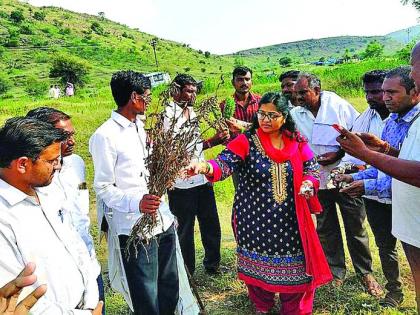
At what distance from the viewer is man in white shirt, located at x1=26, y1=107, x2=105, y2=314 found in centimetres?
261

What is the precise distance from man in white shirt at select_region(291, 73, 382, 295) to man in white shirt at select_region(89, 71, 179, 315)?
1.61m

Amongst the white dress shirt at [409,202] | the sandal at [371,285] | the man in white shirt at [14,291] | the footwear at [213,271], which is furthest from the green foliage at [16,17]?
the man in white shirt at [14,291]

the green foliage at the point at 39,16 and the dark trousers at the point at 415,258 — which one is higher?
the green foliage at the point at 39,16

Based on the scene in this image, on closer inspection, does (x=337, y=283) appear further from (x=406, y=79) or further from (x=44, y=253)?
(x=44, y=253)

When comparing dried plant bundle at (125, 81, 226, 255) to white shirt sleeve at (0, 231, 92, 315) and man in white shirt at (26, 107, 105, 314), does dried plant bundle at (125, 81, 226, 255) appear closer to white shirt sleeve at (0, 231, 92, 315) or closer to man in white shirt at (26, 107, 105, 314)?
man in white shirt at (26, 107, 105, 314)

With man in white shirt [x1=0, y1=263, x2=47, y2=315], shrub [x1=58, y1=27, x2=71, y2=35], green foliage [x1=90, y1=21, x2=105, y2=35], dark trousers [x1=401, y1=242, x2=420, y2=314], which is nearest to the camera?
man in white shirt [x1=0, y1=263, x2=47, y2=315]

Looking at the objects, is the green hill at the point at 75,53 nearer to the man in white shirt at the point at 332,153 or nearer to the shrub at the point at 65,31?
the shrub at the point at 65,31

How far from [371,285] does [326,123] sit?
1.43 metres

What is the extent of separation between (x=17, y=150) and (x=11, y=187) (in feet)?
0.49

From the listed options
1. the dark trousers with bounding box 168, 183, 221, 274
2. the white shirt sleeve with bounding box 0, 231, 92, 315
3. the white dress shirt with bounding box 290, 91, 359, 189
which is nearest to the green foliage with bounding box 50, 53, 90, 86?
the dark trousers with bounding box 168, 183, 221, 274

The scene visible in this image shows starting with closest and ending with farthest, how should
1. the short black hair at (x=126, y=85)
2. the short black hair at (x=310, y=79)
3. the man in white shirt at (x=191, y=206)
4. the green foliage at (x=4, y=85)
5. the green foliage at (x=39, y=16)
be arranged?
1. the short black hair at (x=126, y=85)
2. the short black hair at (x=310, y=79)
3. the man in white shirt at (x=191, y=206)
4. the green foliage at (x=4, y=85)
5. the green foliage at (x=39, y=16)

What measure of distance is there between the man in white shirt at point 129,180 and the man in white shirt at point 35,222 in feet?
2.61

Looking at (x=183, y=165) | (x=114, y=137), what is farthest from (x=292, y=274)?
(x=114, y=137)

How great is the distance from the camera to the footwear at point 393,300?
355 centimetres
